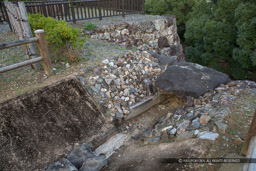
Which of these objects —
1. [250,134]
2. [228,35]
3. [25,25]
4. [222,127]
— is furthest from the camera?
[228,35]

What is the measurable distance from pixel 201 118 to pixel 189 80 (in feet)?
4.20

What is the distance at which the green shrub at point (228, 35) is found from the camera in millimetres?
8578

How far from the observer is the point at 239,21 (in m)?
8.91

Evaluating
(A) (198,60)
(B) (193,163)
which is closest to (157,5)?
(A) (198,60)

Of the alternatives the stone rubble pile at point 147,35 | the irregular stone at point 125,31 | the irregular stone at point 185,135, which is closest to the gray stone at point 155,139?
the irregular stone at point 185,135

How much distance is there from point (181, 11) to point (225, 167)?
53.1ft

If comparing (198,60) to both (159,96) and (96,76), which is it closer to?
(159,96)

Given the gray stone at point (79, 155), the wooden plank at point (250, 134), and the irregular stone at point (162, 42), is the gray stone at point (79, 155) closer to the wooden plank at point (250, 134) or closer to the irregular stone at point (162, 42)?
the wooden plank at point (250, 134)

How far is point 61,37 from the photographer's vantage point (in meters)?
4.91

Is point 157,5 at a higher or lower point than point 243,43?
higher

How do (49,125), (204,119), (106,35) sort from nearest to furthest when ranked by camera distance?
(204,119) < (49,125) < (106,35)

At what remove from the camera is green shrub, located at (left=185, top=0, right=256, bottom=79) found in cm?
Result: 858

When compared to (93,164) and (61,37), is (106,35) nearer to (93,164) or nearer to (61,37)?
(61,37)

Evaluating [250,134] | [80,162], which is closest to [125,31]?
[80,162]
